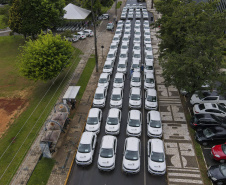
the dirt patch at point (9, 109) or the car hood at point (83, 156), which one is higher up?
the car hood at point (83, 156)

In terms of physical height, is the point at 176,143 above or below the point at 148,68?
below

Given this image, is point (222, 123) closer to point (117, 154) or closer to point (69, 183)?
point (117, 154)

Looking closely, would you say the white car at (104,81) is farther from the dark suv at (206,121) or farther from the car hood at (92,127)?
the dark suv at (206,121)

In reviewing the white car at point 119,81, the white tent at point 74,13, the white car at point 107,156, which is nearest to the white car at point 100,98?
the white car at point 119,81

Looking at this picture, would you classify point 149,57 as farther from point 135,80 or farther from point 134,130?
point 134,130

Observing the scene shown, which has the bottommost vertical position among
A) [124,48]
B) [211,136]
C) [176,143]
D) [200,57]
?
[176,143]

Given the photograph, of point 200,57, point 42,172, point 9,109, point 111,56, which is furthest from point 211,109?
point 9,109

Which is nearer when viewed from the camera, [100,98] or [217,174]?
[217,174]
